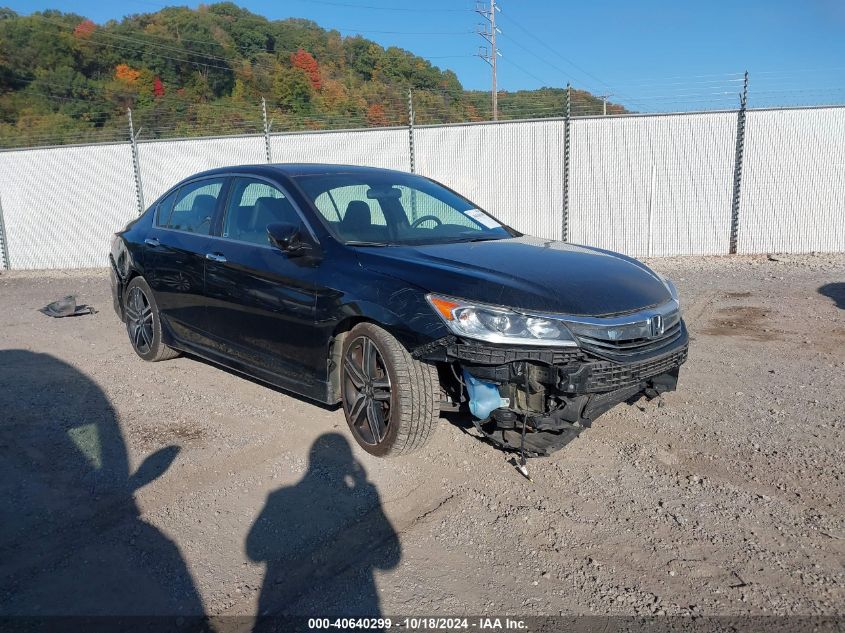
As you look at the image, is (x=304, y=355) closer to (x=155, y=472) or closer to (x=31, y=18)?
(x=155, y=472)

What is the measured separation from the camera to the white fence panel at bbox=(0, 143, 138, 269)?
13805 mm

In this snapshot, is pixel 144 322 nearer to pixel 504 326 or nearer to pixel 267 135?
pixel 504 326

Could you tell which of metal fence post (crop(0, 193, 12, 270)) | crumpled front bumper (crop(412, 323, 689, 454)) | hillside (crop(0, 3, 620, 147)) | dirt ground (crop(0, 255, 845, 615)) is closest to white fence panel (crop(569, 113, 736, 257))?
dirt ground (crop(0, 255, 845, 615))

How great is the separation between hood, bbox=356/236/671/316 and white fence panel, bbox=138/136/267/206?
993 centimetres

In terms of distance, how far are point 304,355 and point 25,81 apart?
140 feet

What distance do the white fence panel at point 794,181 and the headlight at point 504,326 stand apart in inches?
396

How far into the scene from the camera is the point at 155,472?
394cm

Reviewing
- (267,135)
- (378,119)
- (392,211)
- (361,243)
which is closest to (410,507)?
(361,243)

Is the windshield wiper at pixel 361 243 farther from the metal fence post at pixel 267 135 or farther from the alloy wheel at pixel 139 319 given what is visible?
the metal fence post at pixel 267 135

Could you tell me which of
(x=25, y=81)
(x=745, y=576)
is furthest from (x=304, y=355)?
(x=25, y=81)

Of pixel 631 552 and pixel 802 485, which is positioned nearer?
pixel 631 552

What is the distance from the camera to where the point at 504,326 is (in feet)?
11.0

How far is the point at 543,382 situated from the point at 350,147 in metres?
10.3

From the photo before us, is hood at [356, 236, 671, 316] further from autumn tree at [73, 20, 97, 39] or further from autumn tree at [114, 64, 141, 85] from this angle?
autumn tree at [73, 20, 97, 39]
